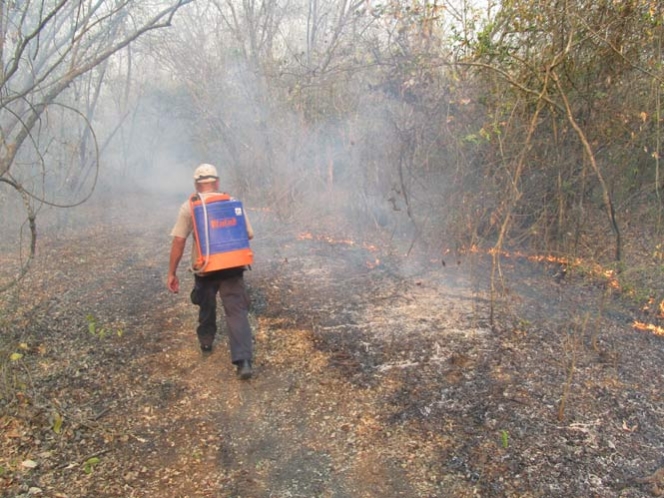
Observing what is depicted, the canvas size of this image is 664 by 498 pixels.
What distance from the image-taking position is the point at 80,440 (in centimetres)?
324

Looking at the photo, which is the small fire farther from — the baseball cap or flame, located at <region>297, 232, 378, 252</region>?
the baseball cap

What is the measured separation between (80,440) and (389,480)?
6.26ft

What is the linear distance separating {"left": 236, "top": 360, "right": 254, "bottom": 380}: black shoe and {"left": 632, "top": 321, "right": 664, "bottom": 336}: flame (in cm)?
371

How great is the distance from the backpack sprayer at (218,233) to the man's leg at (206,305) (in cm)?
17

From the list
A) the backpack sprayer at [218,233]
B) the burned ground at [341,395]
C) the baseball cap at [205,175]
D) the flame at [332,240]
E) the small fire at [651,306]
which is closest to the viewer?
the burned ground at [341,395]

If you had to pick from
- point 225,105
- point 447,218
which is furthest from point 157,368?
point 225,105

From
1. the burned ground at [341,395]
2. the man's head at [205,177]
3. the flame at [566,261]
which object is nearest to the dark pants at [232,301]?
the burned ground at [341,395]

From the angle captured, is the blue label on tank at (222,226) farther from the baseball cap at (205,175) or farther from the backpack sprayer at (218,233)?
the baseball cap at (205,175)

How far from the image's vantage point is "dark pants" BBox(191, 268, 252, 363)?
157 inches

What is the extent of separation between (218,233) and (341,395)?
1.51 metres

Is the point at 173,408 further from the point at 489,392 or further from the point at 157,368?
the point at 489,392

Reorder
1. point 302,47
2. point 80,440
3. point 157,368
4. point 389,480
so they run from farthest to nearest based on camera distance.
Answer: point 302,47, point 157,368, point 80,440, point 389,480

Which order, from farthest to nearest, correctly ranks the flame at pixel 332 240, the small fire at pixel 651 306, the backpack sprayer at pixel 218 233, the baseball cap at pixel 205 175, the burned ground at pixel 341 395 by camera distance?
1. the flame at pixel 332 240
2. the small fire at pixel 651 306
3. the baseball cap at pixel 205 175
4. the backpack sprayer at pixel 218 233
5. the burned ground at pixel 341 395

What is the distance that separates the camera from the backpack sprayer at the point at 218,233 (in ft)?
12.9
